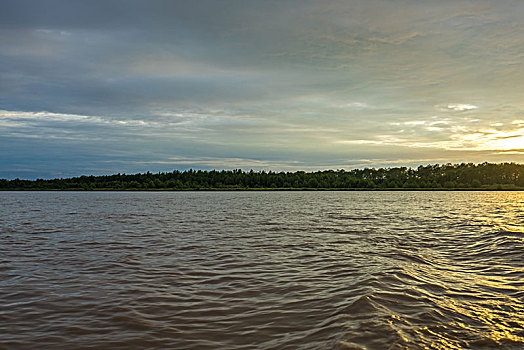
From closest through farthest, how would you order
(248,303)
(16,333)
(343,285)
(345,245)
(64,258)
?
(16,333), (248,303), (343,285), (64,258), (345,245)

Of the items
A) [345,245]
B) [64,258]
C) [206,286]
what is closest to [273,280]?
[206,286]

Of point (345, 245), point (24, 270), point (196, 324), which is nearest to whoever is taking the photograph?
point (196, 324)

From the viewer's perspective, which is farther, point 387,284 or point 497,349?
point 387,284

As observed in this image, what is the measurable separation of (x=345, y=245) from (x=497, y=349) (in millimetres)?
11727

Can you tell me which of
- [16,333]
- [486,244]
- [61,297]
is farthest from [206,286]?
[486,244]

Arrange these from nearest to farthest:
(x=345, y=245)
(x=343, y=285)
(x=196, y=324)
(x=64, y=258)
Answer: (x=196, y=324)
(x=343, y=285)
(x=64, y=258)
(x=345, y=245)

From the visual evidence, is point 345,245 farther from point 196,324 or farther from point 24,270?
point 24,270

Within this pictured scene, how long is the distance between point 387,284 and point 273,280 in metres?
3.38

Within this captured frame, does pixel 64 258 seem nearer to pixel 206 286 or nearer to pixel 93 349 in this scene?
pixel 206 286

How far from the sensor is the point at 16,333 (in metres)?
6.96

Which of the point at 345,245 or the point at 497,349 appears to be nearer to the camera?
the point at 497,349

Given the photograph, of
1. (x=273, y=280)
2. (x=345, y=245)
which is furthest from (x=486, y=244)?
(x=273, y=280)

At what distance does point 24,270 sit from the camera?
1245cm

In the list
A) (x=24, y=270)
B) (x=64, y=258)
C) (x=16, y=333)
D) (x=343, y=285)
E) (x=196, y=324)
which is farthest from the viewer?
(x=64, y=258)
